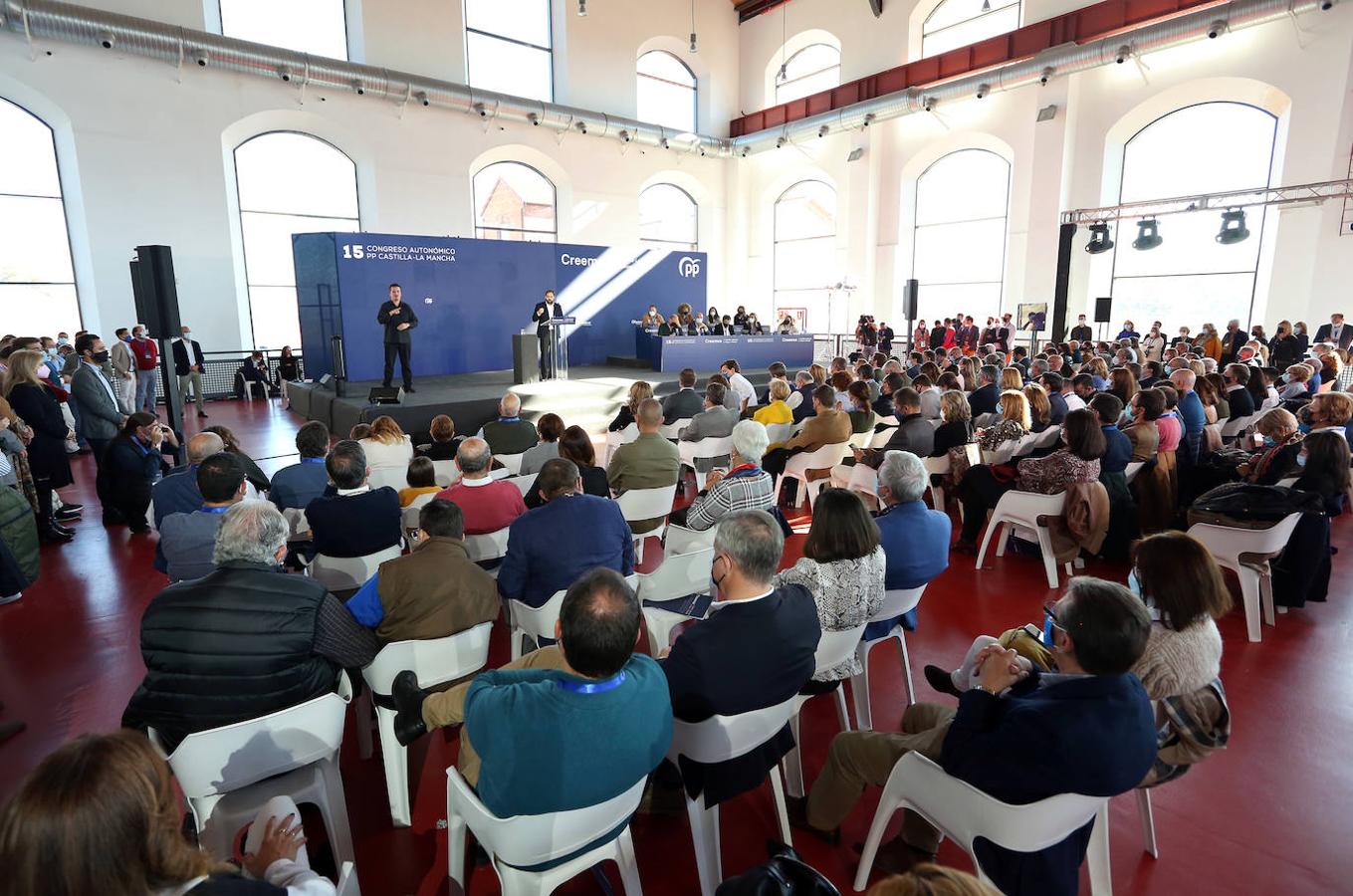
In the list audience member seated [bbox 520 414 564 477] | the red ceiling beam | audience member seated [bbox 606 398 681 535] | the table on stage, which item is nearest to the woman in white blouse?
audience member seated [bbox 606 398 681 535]

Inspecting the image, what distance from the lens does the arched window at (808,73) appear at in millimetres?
17641

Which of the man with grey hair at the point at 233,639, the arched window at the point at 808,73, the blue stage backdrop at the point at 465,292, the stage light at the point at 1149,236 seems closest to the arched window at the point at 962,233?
the stage light at the point at 1149,236

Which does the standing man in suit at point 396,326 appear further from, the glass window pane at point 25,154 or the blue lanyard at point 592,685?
the blue lanyard at point 592,685

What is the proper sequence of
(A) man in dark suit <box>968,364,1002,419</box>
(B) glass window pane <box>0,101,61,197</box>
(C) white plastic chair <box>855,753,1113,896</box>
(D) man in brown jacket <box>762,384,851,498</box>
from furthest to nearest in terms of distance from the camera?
(B) glass window pane <box>0,101,61,197</box> < (A) man in dark suit <box>968,364,1002,419</box> < (D) man in brown jacket <box>762,384,851,498</box> < (C) white plastic chair <box>855,753,1113,896</box>

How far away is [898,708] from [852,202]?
638 inches

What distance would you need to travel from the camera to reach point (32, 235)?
11406 millimetres

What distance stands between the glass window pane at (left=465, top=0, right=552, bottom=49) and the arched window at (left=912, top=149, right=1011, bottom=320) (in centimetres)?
955

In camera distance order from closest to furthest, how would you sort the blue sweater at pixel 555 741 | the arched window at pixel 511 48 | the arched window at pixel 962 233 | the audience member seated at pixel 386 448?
the blue sweater at pixel 555 741
the audience member seated at pixel 386 448
the arched window at pixel 511 48
the arched window at pixel 962 233

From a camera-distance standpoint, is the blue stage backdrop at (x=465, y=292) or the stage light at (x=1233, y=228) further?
the stage light at (x=1233, y=228)

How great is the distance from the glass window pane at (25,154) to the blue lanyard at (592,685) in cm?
1479

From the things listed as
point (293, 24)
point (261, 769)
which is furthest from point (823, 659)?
point (293, 24)

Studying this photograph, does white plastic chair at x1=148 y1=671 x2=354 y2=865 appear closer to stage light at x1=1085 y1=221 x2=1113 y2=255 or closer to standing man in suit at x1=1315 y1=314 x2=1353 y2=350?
standing man in suit at x1=1315 y1=314 x2=1353 y2=350

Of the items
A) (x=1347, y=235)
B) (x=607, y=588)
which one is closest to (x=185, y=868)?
(x=607, y=588)

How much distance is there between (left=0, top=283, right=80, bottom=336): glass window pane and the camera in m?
11.4
